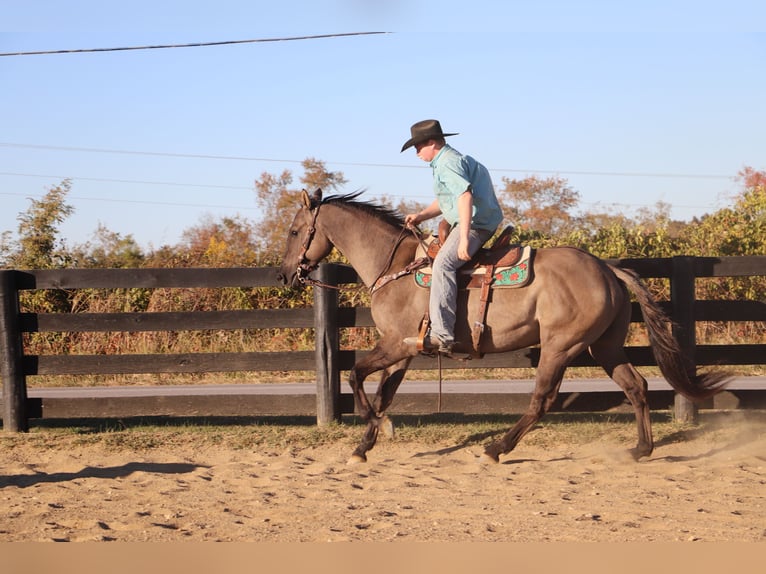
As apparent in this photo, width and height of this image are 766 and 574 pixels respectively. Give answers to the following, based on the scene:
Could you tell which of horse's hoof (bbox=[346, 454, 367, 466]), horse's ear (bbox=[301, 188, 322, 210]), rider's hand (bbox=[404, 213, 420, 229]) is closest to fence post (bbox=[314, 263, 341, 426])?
horse's ear (bbox=[301, 188, 322, 210])

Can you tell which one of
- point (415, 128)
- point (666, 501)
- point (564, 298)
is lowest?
point (666, 501)

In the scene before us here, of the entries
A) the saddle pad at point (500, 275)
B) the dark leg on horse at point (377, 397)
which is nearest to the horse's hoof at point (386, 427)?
the dark leg on horse at point (377, 397)

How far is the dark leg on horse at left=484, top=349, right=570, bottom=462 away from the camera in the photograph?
7070 mm

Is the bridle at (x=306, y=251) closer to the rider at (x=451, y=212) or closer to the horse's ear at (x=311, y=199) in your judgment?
the horse's ear at (x=311, y=199)

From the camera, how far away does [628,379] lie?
738cm

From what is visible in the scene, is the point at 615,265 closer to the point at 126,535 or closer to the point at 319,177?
the point at 126,535

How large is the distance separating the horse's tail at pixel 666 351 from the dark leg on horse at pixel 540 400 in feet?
2.81

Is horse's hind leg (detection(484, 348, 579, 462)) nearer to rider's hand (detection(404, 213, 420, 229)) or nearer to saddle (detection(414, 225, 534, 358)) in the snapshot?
saddle (detection(414, 225, 534, 358))

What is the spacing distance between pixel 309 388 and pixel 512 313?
19.4 feet

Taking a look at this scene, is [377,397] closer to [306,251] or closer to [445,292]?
[445,292]

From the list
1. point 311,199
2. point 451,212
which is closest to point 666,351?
point 451,212

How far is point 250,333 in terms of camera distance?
1616cm

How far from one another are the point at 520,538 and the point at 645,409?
9.97ft

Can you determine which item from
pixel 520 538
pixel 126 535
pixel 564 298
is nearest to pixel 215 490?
pixel 126 535
